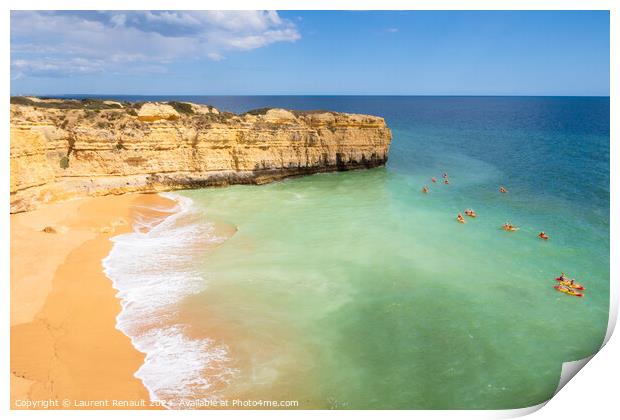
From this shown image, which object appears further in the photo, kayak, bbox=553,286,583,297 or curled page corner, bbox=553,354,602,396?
kayak, bbox=553,286,583,297

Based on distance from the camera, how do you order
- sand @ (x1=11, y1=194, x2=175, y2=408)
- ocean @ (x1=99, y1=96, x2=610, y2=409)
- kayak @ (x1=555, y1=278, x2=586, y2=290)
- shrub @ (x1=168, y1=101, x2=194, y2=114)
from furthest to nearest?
shrub @ (x1=168, y1=101, x2=194, y2=114) < kayak @ (x1=555, y1=278, x2=586, y2=290) < ocean @ (x1=99, y1=96, x2=610, y2=409) < sand @ (x1=11, y1=194, x2=175, y2=408)

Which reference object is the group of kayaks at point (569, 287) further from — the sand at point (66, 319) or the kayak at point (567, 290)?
the sand at point (66, 319)

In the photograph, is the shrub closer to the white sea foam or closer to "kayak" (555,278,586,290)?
the white sea foam

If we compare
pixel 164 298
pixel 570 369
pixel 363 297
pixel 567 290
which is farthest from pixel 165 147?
pixel 570 369

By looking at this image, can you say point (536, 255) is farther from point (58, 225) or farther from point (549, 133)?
point (549, 133)

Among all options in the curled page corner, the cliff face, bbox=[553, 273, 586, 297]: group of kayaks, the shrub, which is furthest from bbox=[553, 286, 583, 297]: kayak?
the shrub

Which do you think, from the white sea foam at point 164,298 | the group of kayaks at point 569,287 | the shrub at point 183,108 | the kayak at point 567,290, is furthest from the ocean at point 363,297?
the shrub at point 183,108
